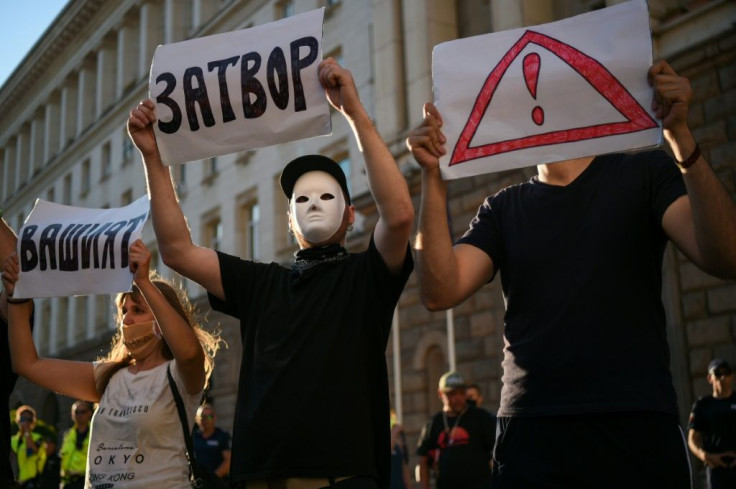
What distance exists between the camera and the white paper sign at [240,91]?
315 centimetres

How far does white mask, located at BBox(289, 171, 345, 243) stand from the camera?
3193mm

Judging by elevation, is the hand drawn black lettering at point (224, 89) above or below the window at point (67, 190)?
below

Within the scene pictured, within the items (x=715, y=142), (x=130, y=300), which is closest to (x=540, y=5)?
(x=715, y=142)

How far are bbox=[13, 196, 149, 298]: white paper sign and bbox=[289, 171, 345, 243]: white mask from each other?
92 cm

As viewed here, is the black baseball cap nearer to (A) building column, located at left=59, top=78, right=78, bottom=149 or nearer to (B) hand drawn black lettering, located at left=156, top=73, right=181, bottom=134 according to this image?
(B) hand drawn black lettering, located at left=156, top=73, right=181, bottom=134

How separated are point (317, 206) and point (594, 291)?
44.9 inches

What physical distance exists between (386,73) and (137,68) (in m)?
19.6

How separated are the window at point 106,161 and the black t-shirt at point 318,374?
3250 cm

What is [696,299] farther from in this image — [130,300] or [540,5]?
[130,300]

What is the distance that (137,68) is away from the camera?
34188 millimetres

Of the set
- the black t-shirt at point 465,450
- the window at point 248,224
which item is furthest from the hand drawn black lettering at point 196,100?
the window at point 248,224

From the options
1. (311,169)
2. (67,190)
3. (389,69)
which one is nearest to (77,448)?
(311,169)

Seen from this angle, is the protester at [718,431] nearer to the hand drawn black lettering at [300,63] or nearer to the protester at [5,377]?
the hand drawn black lettering at [300,63]

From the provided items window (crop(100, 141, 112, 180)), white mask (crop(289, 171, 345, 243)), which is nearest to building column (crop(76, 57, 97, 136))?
window (crop(100, 141, 112, 180))
